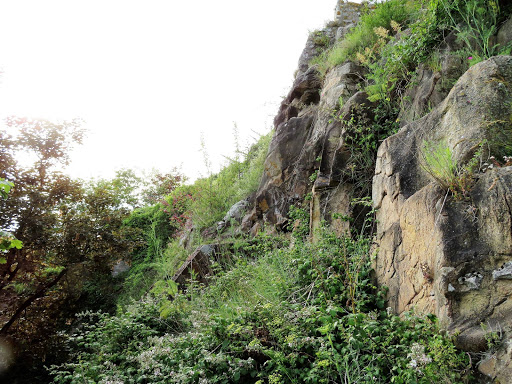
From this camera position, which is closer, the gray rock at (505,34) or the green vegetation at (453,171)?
the green vegetation at (453,171)

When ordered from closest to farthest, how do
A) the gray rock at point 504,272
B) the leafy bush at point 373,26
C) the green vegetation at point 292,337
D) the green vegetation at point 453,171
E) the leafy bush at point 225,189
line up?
1. the gray rock at point 504,272
2. the green vegetation at point 292,337
3. the green vegetation at point 453,171
4. the leafy bush at point 373,26
5. the leafy bush at point 225,189

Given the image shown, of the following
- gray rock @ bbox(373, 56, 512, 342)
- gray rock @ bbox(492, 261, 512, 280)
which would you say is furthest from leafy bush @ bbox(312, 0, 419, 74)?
gray rock @ bbox(492, 261, 512, 280)

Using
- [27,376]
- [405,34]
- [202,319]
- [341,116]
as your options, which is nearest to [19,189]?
[27,376]

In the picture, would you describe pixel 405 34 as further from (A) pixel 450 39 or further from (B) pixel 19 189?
(B) pixel 19 189

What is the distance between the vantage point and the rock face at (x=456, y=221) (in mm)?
2152

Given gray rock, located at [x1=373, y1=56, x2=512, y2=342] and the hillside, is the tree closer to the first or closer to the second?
the hillside

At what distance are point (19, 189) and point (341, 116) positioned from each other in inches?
193

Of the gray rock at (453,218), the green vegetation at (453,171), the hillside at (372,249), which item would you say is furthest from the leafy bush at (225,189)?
the green vegetation at (453,171)

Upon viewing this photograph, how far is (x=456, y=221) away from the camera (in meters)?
2.45

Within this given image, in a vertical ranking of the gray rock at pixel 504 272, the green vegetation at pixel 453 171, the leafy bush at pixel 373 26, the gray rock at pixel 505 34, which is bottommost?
the gray rock at pixel 504 272

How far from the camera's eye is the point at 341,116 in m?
5.00

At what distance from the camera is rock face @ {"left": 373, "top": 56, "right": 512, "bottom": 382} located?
7.06ft

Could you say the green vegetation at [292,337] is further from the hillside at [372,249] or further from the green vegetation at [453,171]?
the green vegetation at [453,171]

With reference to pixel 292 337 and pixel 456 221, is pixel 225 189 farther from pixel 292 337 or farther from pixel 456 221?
pixel 456 221
